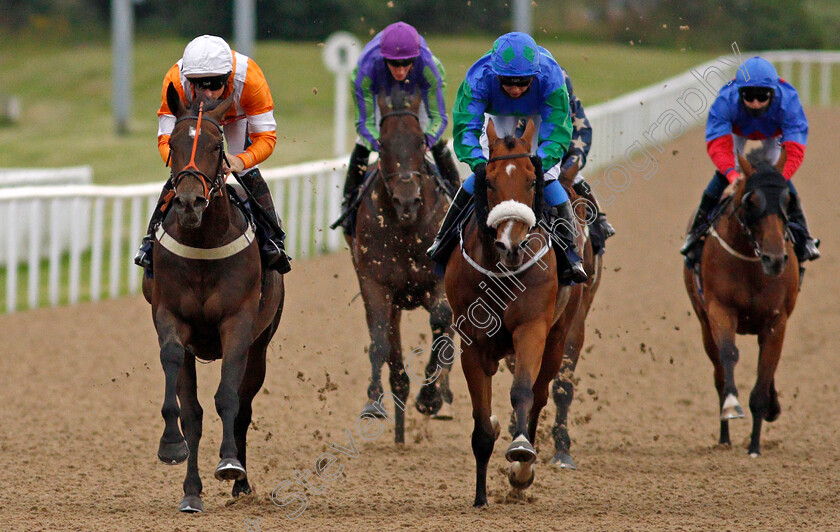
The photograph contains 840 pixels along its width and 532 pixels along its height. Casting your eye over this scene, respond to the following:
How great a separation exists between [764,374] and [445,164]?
2.24m

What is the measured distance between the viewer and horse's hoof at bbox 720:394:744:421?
22.7ft

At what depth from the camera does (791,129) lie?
24.0 feet

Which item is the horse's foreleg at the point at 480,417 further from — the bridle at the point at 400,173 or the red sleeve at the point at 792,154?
the red sleeve at the point at 792,154

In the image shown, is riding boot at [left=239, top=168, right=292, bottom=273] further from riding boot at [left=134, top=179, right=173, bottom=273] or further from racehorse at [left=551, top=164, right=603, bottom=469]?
racehorse at [left=551, top=164, right=603, bottom=469]

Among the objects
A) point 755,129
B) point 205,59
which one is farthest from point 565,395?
point 205,59

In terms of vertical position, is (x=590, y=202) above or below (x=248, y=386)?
above

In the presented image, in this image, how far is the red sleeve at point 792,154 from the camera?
7125 mm

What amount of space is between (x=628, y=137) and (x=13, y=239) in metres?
12.8

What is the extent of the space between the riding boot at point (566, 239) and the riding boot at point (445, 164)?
1.86 metres

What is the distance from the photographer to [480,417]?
5.67 meters

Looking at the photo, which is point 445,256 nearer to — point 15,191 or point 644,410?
point 644,410

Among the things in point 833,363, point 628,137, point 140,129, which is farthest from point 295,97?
point 833,363

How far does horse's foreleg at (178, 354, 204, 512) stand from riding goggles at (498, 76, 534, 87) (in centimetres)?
185

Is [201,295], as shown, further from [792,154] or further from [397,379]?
[792,154]
